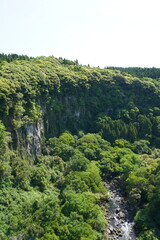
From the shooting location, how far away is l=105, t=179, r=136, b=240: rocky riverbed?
36100 mm

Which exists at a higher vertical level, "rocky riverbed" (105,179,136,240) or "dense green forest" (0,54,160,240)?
"dense green forest" (0,54,160,240)

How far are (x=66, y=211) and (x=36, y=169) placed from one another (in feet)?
44.5

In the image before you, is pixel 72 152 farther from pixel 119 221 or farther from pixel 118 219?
pixel 119 221

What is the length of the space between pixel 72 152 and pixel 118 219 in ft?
75.3

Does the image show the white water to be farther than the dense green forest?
Yes

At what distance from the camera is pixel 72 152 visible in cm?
5809

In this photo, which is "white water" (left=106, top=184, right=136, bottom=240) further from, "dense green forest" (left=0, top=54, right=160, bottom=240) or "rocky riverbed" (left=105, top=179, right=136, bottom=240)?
"dense green forest" (left=0, top=54, right=160, bottom=240)

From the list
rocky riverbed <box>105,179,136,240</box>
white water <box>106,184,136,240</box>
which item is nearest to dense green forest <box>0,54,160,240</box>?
rocky riverbed <box>105,179,136,240</box>

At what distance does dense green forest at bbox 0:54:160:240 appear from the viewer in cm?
3294

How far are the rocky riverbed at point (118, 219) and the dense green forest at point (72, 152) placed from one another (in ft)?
4.87

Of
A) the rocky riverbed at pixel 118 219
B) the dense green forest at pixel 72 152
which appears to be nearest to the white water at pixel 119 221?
the rocky riverbed at pixel 118 219

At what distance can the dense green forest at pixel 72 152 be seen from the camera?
3294cm

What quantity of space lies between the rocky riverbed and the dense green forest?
4.87 ft

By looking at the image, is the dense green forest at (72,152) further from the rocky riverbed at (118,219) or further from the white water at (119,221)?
the white water at (119,221)
